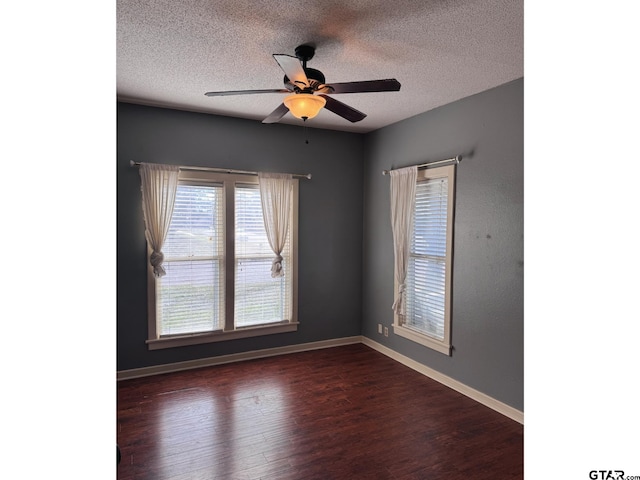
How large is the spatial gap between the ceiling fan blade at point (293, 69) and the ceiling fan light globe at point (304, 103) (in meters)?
0.07

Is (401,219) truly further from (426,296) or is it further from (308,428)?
(308,428)

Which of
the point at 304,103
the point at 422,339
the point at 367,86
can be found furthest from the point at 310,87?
the point at 422,339

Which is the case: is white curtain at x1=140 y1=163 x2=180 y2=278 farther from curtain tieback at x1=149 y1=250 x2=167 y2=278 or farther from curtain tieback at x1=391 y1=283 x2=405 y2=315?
curtain tieback at x1=391 y1=283 x2=405 y2=315

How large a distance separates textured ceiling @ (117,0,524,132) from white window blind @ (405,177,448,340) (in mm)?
950

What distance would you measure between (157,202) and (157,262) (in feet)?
1.96

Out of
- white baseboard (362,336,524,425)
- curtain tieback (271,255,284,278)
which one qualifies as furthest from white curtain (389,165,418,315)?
curtain tieback (271,255,284,278)

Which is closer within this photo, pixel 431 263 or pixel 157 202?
pixel 157 202

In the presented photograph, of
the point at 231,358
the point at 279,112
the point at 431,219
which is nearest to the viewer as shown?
the point at 279,112

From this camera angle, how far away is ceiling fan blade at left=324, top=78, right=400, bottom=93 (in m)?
2.16

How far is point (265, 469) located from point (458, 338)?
2.10m

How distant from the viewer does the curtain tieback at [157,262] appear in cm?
377

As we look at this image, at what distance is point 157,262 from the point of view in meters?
3.77
